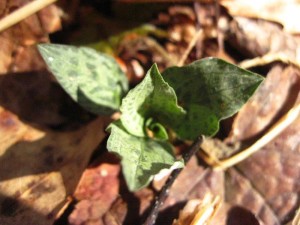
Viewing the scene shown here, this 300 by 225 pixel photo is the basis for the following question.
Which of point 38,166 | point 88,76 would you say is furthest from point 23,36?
point 38,166

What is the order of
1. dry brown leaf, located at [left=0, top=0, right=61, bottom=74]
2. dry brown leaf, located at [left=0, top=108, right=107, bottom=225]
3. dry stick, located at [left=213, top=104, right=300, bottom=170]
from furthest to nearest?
dry brown leaf, located at [left=0, top=0, right=61, bottom=74]
dry stick, located at [left=213, top=104, right=300, bottom=170]
dry brown leaf, located at [left=0, top=108, right=107, bottom=225]

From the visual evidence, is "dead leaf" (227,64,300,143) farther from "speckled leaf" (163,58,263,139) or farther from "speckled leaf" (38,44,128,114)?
"speckled leaf" (38,44,128,114)

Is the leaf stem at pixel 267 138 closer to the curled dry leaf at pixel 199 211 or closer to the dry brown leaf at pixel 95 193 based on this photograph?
the curled dry leaf at pixel 199 211


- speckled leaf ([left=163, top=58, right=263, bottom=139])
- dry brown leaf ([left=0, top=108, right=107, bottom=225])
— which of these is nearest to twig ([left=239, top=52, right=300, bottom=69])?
speckled leaf ([left=163, top=58, right=263, bottom=139])

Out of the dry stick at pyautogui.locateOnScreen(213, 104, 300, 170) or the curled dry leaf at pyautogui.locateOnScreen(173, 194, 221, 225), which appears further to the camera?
the dry stick at pyautogui.locateOnScreen(213, 104, 300, 170)

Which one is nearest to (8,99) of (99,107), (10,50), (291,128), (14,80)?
(14,80)

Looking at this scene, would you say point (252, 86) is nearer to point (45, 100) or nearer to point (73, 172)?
point (73, 172)

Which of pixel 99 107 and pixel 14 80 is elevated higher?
pixel 14 80
